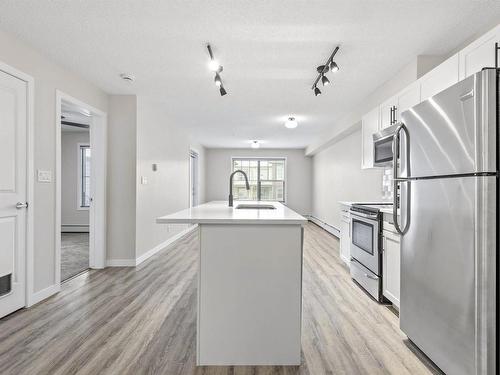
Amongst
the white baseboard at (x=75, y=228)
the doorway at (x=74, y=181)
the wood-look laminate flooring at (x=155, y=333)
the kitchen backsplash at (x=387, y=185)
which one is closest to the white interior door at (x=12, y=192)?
the wood-look laminate flooring at (x=155, y=333)

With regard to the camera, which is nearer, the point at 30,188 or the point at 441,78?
the point at 441,78

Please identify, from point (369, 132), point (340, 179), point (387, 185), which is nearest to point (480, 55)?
point (369, 132)

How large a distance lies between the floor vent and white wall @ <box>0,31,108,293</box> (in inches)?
11.5

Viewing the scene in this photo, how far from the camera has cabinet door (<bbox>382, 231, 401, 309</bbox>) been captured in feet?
8.34

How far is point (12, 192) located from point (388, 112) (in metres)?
3.70

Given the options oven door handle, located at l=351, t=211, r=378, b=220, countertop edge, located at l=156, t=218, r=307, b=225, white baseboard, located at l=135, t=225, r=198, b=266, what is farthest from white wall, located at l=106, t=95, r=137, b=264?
oven door handle, located at l=351, t=211, r=378, b=220

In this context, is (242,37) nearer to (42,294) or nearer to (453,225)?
(453,225)

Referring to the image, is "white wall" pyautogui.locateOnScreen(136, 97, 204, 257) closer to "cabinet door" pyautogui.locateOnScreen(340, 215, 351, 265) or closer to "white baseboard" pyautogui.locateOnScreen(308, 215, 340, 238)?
"cabinet door" pyautogui.locateOnScreen(340, 215, 351, 265)

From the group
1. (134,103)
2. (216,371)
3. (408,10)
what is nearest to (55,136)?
(134,103)

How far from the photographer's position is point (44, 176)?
9.47 ft

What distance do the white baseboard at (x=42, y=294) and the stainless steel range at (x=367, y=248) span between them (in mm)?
3208

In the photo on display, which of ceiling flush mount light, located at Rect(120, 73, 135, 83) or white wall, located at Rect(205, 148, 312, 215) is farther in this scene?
white wall, located at Rect(205, 148, 312, 215)

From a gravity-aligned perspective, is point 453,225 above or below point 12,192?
below

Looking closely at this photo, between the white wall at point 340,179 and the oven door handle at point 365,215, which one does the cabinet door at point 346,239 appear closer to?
the oven door handle at point 365,215
